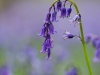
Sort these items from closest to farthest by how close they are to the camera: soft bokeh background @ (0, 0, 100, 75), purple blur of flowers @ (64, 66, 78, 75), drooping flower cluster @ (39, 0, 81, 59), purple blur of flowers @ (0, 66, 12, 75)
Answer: drooping flower cluster @ (39, 0, 81, 59)
purple blur of flowers @ (64, 66, 78, 75)
purple blur of flowers @ (0, 66, 12, 75)
soft bokeh background @ (0, 0, 100, 75)

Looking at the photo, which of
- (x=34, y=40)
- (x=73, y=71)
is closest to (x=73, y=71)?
(x=73, y=71)

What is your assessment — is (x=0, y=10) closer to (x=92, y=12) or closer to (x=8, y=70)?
(x=92, y=12)

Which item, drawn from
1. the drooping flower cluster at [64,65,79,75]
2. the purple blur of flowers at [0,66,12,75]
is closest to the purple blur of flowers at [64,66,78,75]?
the drooping flower cluster at [64,65,79,75]

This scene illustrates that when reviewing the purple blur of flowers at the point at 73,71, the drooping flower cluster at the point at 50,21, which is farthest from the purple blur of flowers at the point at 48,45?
the purple blur of flowers at the point at 73,71

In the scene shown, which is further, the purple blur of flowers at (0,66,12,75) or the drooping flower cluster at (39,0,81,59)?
the purple blur of flowers at (0,66,12,75)

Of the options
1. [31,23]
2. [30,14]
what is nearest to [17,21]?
[31,23]

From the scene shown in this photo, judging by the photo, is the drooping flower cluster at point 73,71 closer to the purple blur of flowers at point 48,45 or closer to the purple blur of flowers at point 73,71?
the purple blur of flowers at point 73,71

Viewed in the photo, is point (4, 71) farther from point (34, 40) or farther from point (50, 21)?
point (34, 40)

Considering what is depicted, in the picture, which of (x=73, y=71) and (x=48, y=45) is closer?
(x=48, y=45)

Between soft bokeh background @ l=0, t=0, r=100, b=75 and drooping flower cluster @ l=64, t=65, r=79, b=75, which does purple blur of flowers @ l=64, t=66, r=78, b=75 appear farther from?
soft bokeh background @ l=0, t=0, r=100, b=75
